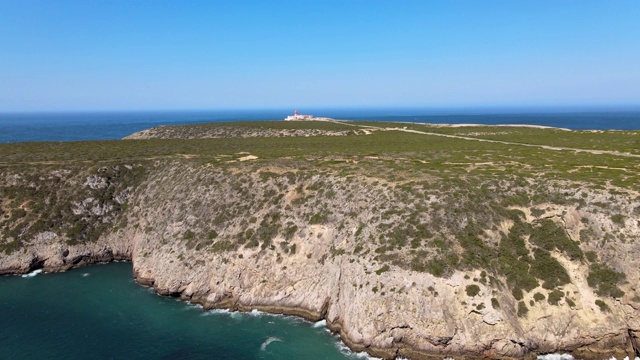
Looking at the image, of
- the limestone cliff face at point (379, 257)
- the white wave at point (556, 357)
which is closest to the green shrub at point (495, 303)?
the limestone cliff face at point (379, 257)

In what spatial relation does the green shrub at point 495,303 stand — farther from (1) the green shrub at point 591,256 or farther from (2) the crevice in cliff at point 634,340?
(1) the green shrub at point 591,256

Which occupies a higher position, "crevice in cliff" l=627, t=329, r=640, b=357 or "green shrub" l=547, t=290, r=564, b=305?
"green shrub" l=547, t=290, r=564, b=305

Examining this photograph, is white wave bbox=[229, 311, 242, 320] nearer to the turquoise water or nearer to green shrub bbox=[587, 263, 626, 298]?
the turquoise water

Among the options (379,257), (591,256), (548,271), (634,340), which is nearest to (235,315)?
(379,257)

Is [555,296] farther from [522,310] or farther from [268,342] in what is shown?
[268,342]

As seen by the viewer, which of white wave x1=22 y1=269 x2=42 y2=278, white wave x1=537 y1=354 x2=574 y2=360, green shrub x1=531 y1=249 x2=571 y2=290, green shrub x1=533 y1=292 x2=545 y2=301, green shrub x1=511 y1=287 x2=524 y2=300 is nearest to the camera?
white wave x1=537 y1=354 x2=574 y2=360

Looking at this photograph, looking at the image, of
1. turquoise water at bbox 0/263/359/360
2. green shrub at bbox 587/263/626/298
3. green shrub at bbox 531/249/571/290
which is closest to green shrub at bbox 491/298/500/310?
green shrub at bbox 531/249/571/290

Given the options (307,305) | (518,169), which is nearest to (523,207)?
(518,169)
